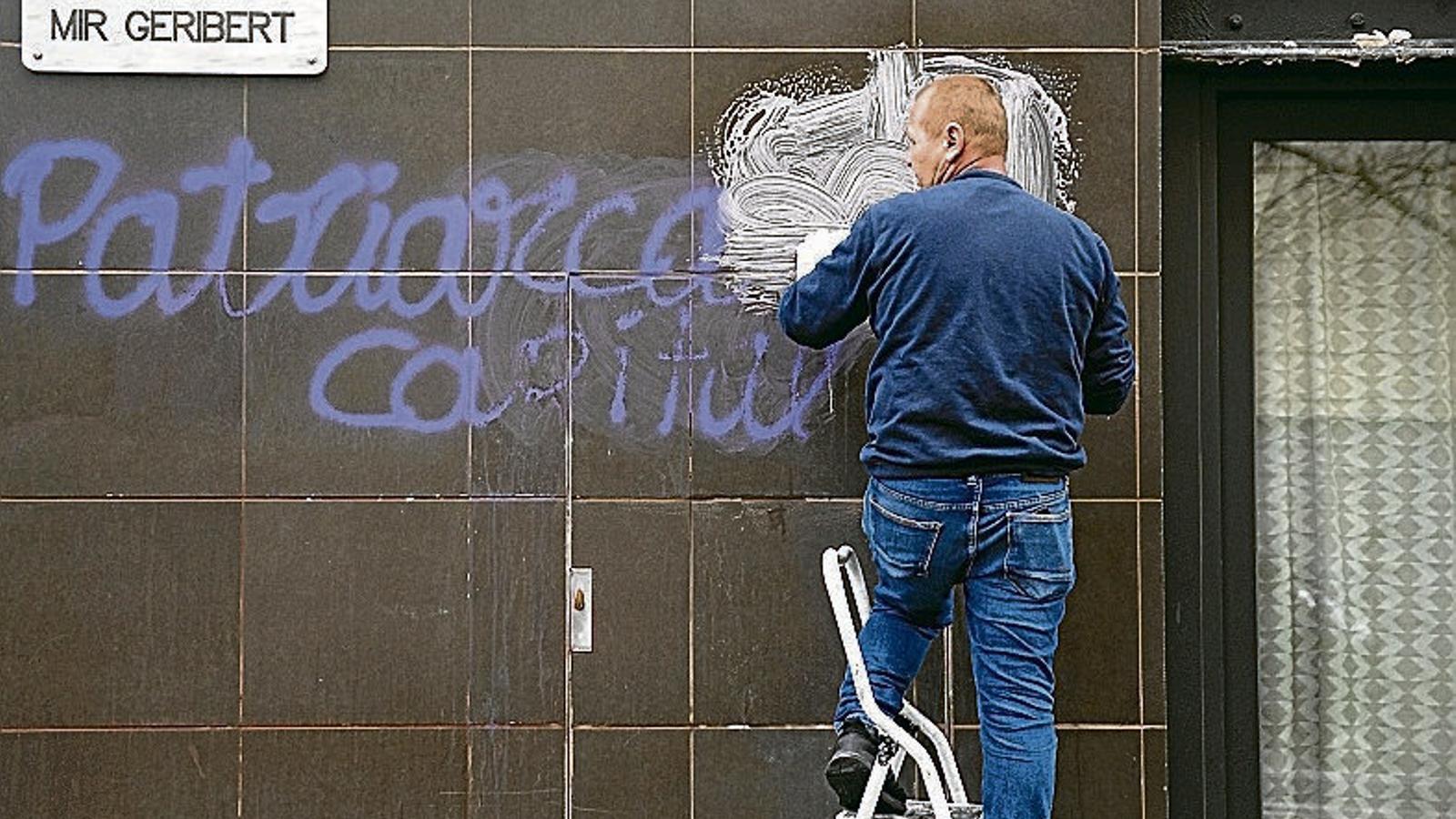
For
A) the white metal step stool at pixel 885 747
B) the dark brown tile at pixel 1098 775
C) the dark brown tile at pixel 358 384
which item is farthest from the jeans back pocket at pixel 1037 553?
the dark brown tile at pixel 358 384

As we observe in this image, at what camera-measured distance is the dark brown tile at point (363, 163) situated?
17.7 ft

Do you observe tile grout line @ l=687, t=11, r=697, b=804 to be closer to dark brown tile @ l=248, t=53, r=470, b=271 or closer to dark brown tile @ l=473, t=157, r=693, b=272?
dark brown tile @ l=473, t=157, r=693, b=272

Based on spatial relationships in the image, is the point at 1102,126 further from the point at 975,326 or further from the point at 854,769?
the point at 854,769

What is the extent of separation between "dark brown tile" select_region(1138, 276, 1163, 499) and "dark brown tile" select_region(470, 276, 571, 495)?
1.37 meters

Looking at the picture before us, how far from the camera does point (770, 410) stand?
5.39 meters

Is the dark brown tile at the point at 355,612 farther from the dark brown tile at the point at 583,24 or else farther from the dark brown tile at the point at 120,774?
the dark brown tile at the point at 583,24

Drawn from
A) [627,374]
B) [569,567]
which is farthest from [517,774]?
[627,374]

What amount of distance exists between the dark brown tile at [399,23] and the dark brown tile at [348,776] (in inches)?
66.9

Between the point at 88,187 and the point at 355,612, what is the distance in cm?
124

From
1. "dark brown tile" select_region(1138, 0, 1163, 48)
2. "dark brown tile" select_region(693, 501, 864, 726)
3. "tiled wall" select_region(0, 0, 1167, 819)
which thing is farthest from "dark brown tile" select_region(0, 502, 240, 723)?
"dark brown tile" select_region(1138, 0, 1163, 48)

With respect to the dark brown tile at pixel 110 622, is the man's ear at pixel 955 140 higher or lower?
higher

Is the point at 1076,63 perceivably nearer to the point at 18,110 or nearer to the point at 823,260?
the point at 823,260

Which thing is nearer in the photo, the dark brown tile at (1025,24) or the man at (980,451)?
the man at (980,451)

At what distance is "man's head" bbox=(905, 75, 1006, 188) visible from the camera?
4.70 meters
